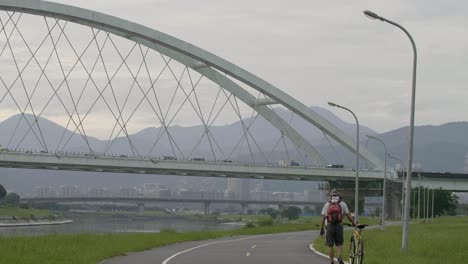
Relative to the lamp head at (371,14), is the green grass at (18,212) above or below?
below

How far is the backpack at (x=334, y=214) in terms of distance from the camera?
20.5 meters

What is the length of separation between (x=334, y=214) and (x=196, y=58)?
226ft

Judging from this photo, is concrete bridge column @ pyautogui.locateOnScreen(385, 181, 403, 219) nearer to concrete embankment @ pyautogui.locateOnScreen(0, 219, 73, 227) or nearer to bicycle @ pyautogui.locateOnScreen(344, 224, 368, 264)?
concrete embankment @ pyautogui.locateOnScreen(0, 219, 73, 227)

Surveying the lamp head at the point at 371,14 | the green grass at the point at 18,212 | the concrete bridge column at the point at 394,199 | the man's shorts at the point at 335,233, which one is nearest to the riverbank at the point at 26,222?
the green grass at the point at 18,212

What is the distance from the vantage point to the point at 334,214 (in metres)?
20.5

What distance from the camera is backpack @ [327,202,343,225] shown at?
20.5 metres

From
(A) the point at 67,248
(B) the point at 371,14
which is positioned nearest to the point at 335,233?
(B) the point at 371,14

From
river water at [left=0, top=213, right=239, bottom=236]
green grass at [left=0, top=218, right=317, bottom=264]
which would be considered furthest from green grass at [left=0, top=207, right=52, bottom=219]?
green grass at [left=0, top=218, right=317, bottom=264]

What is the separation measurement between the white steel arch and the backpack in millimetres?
57858

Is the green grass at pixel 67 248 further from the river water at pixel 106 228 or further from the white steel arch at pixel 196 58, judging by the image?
the white steel arch at pixel 196 58

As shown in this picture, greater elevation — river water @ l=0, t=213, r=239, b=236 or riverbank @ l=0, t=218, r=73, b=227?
river water @ l=0, t=213, r=239, b=236

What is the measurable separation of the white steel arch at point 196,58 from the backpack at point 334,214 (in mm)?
57858

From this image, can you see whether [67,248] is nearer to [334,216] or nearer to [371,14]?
[334,216]

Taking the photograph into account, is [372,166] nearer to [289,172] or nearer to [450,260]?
[289,172]
